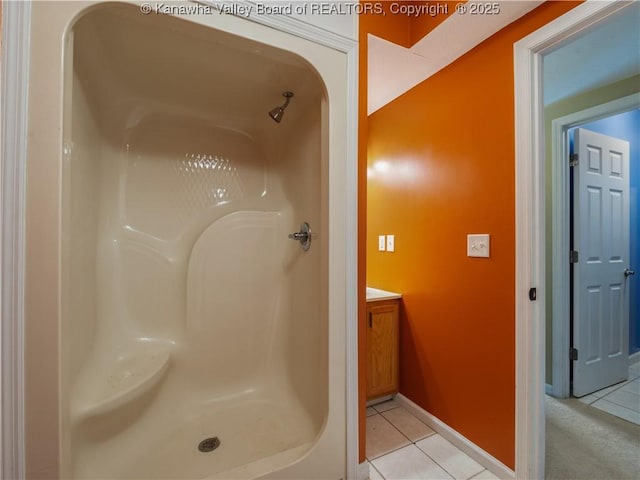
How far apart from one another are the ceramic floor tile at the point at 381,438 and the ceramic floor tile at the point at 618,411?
4.90 ft

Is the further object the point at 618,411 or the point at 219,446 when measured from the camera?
the point at 618,411

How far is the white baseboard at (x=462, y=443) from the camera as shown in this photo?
1.33 m

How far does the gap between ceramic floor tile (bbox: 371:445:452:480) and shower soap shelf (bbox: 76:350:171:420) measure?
46.4 inches

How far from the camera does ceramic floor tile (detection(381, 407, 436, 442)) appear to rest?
5.35ft

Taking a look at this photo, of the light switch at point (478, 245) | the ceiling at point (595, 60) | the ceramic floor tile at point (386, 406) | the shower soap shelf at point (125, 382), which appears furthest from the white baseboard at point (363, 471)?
the ceiling at point (595, 60)

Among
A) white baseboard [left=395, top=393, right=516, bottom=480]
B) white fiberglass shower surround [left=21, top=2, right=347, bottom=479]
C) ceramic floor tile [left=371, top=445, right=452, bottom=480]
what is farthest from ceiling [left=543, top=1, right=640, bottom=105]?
ceramic floor tile [left=371, top=445, right=452, bottom=480]

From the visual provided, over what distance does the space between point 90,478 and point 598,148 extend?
3.58 metres

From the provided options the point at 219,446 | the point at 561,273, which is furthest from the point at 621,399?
the point at 219,446

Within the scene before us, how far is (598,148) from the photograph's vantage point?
2.14m

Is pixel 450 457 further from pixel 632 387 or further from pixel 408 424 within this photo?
pixel 632 387

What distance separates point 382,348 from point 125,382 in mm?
1457

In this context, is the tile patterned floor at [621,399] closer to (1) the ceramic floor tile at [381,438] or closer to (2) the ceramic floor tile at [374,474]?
(1) the ceramic floor tile at [381,438]

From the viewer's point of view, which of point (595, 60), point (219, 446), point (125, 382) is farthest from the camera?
point (595, 60)

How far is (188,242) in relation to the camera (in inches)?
64.7
